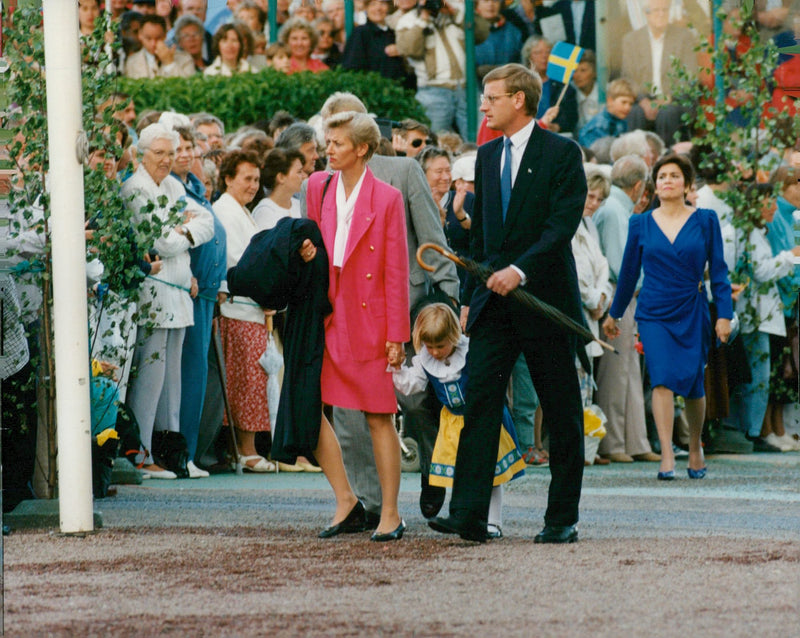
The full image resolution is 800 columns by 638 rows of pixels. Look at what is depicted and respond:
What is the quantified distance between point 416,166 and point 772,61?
20.5ft

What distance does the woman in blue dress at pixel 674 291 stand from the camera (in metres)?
11.7

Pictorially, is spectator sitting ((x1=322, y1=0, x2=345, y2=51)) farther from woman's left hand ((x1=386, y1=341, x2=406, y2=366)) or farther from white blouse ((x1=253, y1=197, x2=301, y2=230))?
woman's left hand ((x1=386, y1=341, x2=406, y2=366))

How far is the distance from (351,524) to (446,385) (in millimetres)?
806

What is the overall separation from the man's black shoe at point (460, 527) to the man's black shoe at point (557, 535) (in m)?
0.31

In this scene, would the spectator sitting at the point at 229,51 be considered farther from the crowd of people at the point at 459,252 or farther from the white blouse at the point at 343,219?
the white blouse at the point at 343,219

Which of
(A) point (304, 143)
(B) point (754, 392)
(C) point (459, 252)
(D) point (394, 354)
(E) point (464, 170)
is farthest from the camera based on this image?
(B) point (754, 392)

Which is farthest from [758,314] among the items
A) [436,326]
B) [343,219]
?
[343,219]

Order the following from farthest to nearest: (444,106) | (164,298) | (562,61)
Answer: (444,106) < (562,61) < (164,298)

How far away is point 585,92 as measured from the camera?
18.3m

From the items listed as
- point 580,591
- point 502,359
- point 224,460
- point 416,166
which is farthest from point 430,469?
point 224,460

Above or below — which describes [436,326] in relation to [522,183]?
below

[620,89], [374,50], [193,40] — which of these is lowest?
[620,89]

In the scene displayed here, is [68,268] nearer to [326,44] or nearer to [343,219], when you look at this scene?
[343,219]

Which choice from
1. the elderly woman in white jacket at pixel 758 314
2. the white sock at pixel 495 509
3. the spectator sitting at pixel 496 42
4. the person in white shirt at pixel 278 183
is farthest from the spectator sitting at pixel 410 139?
the spectator sitting at pixel 496 42
